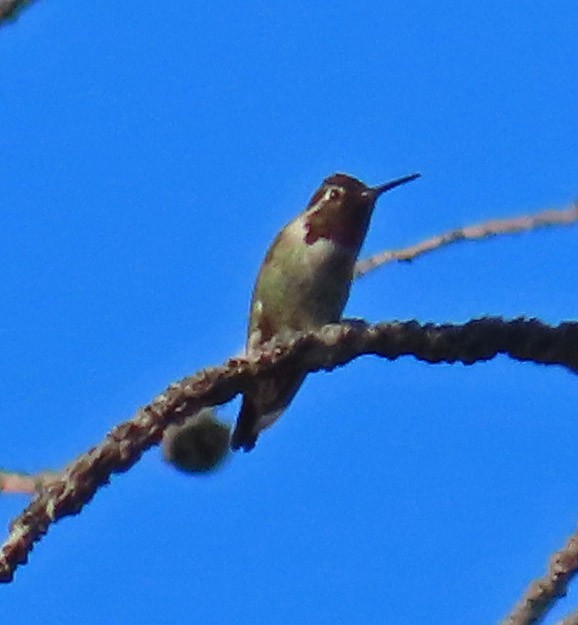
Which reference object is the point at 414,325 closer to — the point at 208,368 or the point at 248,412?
the point at 208,368

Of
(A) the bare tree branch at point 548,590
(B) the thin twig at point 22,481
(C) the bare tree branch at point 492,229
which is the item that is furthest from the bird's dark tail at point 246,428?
(A) the bare tree branch at point 548,590

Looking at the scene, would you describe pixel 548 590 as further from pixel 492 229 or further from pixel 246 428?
pixel 246 428

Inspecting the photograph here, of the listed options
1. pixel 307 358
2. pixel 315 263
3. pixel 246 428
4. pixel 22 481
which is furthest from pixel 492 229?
pixel 315 263

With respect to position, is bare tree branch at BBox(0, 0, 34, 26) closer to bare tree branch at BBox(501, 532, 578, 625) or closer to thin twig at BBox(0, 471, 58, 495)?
thin twig at BBox(0, 471, 58, 495)

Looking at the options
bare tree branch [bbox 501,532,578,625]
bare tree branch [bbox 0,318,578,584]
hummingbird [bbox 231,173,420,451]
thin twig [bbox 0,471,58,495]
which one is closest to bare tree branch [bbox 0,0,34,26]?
bare tree branch [bbox 0,318,578,584]

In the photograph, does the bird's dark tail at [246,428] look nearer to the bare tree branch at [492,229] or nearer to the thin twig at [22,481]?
the bare tree branch at [492,229]

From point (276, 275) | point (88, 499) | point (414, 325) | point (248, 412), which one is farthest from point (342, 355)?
point (276, 275)

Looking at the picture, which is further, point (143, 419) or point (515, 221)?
point (515, 221)

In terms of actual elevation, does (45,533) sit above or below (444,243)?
below
